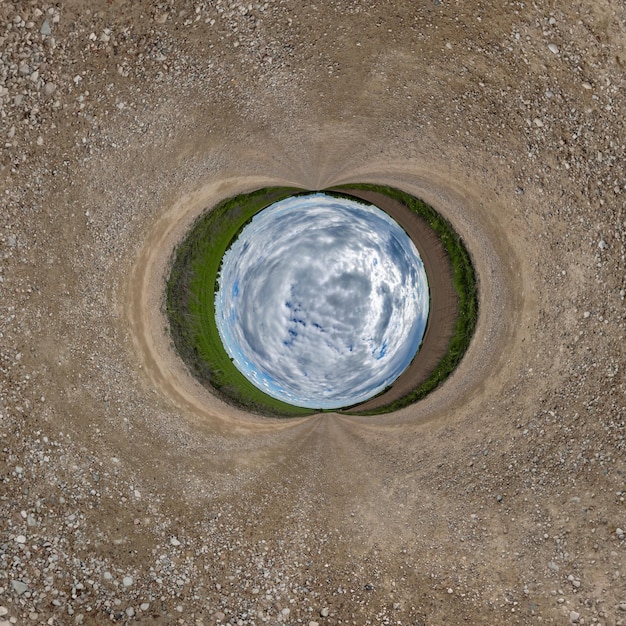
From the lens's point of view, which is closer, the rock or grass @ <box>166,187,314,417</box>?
the rock

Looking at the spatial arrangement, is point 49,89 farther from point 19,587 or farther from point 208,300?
point 19,587

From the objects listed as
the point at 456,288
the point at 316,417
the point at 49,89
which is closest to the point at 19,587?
the point at 316,417

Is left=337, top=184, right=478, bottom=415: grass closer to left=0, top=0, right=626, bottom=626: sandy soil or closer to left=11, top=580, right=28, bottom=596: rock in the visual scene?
left=0, top=0, right=626, bottom=626: sandy soil

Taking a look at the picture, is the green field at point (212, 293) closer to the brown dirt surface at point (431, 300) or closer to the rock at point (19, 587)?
the brown dirt surface at point (431, 300)

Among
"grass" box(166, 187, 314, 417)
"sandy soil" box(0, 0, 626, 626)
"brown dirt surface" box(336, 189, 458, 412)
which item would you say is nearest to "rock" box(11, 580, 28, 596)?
"sandy soil" box(0, 0, 626, 626)

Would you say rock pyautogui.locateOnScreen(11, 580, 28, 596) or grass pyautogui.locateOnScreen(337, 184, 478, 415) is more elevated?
grass pyautogui.locateOnScreen(337, 184, 478, 415)

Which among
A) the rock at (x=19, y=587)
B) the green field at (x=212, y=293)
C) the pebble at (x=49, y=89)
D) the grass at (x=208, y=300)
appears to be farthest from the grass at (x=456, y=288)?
the rock at (x=19, y=587)
